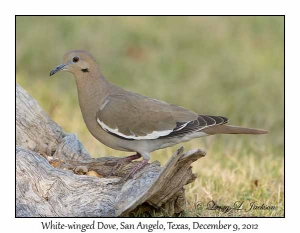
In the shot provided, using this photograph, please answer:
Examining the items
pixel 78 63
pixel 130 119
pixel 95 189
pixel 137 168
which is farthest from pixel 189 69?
pixel 95 189

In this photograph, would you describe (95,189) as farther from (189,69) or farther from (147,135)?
(189,69)

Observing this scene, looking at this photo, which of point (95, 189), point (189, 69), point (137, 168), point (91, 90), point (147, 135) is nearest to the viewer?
point (95, 189)

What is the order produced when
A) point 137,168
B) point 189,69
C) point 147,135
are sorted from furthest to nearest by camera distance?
1. point 189,69
2. point 147,135
3. point 137,168

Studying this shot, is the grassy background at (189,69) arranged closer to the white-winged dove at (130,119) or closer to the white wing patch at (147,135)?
the white-winged dove at (130,119)

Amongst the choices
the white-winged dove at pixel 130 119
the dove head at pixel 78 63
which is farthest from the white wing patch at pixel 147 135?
the dove head at pixel 78 63

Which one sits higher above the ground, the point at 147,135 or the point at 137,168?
the point at 147,135

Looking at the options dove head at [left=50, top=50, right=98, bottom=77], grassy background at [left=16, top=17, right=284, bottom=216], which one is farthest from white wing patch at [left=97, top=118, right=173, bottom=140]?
grassy background at [left=16, top=17, right=284, bottom=216]
